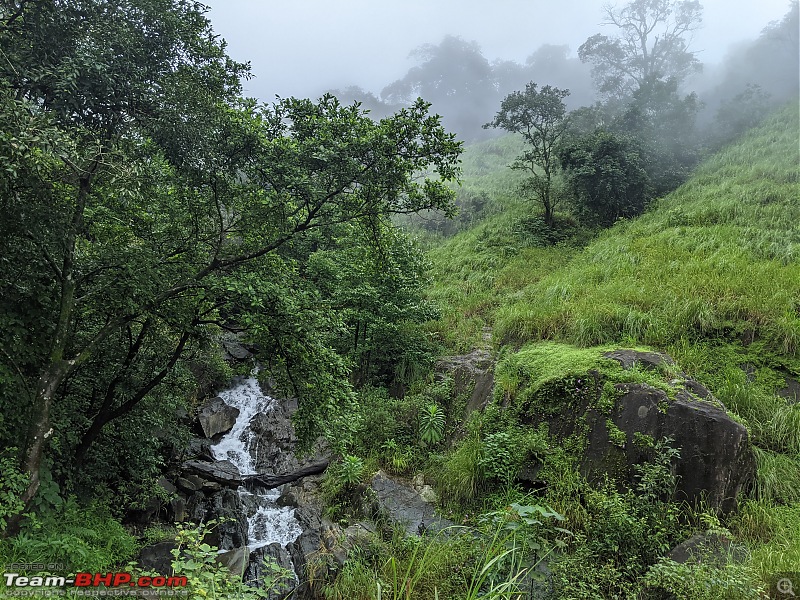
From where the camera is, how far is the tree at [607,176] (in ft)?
60.4

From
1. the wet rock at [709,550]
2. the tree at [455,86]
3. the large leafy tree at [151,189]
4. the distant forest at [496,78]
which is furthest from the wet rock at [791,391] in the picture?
the tree at [455,86]

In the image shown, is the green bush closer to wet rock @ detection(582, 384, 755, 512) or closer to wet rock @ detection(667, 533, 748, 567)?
wet rock @ detection(582, 384, 755, 512)

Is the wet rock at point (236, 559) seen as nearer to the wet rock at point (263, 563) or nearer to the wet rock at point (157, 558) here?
the wet rock at point (263, 563)

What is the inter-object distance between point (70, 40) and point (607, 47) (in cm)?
4687

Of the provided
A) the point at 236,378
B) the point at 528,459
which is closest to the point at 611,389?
the point at 528,459

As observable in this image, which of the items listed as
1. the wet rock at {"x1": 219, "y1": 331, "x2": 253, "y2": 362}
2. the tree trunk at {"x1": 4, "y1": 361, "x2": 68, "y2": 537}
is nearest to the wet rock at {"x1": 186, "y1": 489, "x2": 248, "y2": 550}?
the tree trunk at {"x1": 4, "y1": 361, "x2": 68, "y2": 537}

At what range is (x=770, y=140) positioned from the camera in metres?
20.3

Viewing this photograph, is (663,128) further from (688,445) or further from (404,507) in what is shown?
(404,507)

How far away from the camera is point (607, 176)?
60.4 ft

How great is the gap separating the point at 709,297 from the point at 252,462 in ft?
40.2

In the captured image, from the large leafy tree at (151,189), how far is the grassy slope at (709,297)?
5.56m

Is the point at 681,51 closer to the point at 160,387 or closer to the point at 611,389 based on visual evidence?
the point at 611,389

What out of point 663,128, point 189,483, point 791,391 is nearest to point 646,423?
point 791,391

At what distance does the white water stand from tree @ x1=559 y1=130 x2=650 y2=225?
17029mm
